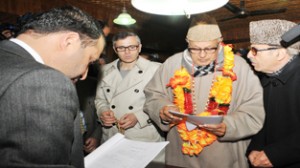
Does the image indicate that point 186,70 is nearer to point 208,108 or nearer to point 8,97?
point 208,108

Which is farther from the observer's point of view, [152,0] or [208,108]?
[208,108]

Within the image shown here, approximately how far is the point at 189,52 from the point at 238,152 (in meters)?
0.83

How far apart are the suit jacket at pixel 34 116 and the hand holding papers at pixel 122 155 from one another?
50 centimetres

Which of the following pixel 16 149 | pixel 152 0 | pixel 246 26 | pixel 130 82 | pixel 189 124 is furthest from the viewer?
pixel 246 26

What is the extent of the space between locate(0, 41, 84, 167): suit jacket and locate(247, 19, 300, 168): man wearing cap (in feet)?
4.61

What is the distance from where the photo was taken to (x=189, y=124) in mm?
1953

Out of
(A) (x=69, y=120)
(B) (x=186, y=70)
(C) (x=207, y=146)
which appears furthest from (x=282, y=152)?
(A) (x=69, y=120)

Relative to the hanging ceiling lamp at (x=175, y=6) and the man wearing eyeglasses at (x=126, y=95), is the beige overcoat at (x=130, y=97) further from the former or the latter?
the hanging ceiling lamp at (x=175, y=6)

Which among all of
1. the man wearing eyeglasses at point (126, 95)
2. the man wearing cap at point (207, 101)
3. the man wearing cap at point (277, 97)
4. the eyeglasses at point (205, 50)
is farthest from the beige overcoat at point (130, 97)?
the man wearing cap at point (277, 97)

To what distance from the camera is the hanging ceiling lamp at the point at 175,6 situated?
123cm

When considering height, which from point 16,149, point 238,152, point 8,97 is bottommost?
point 238,152

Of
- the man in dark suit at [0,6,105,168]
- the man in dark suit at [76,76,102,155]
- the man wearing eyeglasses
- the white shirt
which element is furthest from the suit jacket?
the man in dark suit at [76,76,102,155]

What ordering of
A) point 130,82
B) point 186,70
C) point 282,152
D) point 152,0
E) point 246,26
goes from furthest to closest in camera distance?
point 246,26 < point 130,82 < point 186,70 < point 282,152 < point 152,0

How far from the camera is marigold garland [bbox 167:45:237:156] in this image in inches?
77.9
